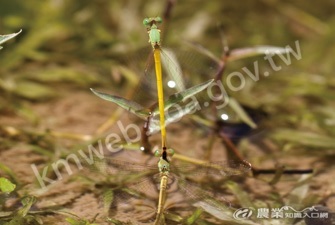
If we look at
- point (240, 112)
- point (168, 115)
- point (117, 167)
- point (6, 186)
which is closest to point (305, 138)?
point (240, 112)

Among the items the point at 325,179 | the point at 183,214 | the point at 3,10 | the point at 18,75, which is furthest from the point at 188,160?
the point at 3,10

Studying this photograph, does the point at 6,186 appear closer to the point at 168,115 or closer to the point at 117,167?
the point at 117,167

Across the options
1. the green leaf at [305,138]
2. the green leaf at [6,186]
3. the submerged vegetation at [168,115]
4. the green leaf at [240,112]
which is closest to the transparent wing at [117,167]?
the submerged vegetation at [168,115]

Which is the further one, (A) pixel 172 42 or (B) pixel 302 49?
(B) pixel 302 49

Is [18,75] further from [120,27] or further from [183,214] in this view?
[183,214]

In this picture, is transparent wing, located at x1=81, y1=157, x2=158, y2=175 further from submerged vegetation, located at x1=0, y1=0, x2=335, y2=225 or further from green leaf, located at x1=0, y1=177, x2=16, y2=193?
green leaf, located at x1=0, y1=177, x2=16, y2=193

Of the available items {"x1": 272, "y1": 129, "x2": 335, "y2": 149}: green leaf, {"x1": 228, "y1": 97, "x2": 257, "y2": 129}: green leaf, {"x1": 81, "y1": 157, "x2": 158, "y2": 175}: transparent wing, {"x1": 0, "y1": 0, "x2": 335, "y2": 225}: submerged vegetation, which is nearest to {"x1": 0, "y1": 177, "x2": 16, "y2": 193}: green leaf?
{"x1": 0, "y1": 0, "x2": 335, "y2": 225}: submerged vegetation

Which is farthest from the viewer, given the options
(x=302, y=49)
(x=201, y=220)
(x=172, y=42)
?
(x=302, y=49)

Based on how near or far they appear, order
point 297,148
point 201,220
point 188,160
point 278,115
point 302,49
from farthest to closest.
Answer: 1. point 302,49
2. point 278,115
3. point 297,148
4. point 188,160
5. point 201,220
